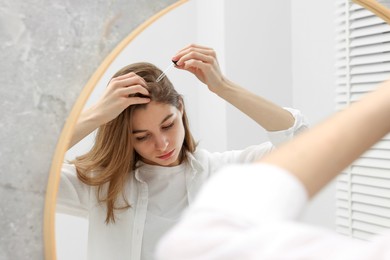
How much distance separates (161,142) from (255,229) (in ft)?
1.19

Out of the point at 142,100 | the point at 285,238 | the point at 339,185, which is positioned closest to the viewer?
the point at 285,238

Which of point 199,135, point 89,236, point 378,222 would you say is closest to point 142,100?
point 199,135

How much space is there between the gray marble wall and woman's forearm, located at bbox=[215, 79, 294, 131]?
183mm

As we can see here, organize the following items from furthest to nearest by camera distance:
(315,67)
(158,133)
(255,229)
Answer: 1. (315,67)
2. (158,133)
3. (255,229)

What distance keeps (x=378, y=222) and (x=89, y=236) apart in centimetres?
46

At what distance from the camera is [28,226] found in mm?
700

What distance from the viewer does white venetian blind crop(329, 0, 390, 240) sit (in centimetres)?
81

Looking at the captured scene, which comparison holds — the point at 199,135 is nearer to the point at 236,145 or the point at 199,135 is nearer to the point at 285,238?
the point at 236,145

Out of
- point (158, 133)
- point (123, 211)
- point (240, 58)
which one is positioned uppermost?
point (240, 58)

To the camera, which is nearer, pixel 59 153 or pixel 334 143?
pixel 334 143

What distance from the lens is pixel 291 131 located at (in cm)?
73

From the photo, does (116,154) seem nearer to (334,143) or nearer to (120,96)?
(120,96)

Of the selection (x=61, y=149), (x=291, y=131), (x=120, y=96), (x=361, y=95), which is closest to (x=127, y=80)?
(x=120, y=96)

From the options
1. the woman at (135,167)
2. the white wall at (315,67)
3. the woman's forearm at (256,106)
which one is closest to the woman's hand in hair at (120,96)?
the woman at (135,167)
